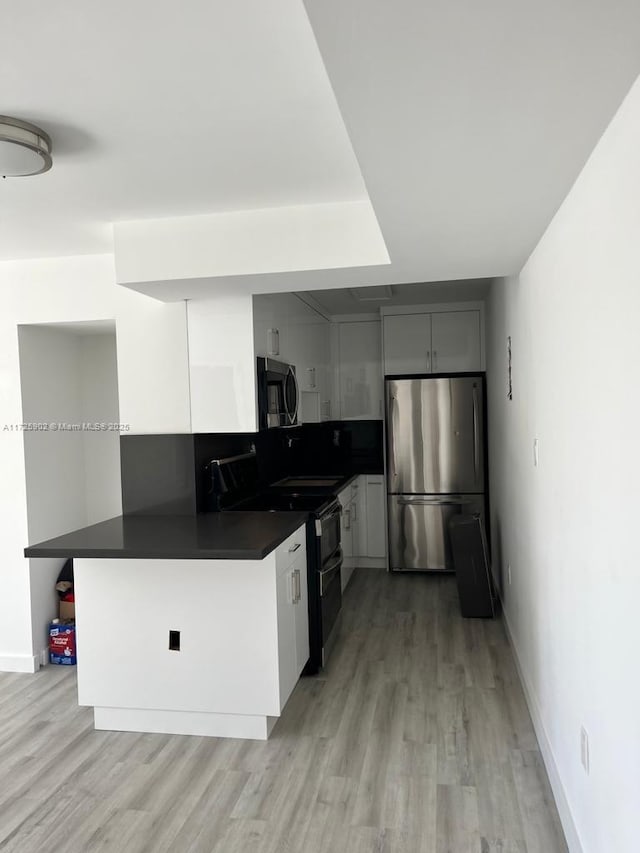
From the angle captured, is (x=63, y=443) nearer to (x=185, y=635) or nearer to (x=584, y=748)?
(x=185, y=635)

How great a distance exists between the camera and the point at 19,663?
4059 millimetres

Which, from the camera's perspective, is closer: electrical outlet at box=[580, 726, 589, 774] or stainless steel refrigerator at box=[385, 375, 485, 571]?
electrical outlet at box=[580, 726, 589, 774]

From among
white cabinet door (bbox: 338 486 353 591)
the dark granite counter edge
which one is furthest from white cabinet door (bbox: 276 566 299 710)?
white cabinet door (bbox: 338 486 353 591)

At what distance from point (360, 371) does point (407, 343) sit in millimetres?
546

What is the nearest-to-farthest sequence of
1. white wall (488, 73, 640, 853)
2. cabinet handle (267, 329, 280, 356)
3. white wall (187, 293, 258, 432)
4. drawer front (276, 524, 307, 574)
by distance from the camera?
white wall (488, 73, 640, 853) → drawer front (276, 524, 307, 574) → white wall (187, 293, 258, 432) → cabinet handle (267, 329, 280, 356)

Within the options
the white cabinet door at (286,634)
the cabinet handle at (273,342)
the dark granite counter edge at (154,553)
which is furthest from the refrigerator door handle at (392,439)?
the dark granite counter edge at (154,553)

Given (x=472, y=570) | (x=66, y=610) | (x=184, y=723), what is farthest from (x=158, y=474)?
(x=472, y=570)

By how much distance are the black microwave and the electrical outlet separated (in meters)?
2.29

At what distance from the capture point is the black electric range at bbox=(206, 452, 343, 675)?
12.4ft

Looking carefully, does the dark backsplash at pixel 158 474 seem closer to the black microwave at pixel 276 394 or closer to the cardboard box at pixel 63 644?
the black microwave at pixel 276 394

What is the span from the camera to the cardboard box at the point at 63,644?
4105 millimetres

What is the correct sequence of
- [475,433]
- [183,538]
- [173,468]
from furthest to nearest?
[475,433] → [173,468] → [183,538]

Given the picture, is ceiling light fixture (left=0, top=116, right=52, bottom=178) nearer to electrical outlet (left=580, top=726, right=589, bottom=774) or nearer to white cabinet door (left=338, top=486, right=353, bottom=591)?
electrical outlet (left=580, top=726, right=589, bottom=774)

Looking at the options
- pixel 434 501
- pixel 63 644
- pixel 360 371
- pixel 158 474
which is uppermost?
pixel 360 371
